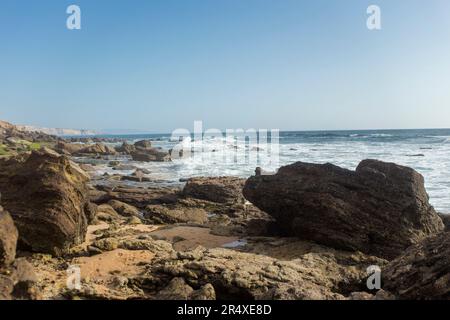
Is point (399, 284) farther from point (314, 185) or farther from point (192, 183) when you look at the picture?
point (192, 183)

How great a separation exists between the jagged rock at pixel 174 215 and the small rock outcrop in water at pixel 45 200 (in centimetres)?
540

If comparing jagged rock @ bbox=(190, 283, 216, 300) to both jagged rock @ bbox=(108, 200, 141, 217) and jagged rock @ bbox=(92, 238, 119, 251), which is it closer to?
jagged rock @ bbox=(92, 238, 119, 251)

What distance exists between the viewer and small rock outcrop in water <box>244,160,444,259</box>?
34.2ft

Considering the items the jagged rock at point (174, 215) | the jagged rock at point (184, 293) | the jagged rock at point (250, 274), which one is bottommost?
the jagged rock at point (174, 215)

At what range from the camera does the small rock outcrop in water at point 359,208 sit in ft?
34.2

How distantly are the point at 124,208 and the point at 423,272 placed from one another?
1359 cm

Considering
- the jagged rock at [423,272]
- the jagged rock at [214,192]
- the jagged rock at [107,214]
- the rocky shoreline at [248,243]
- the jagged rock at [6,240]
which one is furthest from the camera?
the jagged rock at [214,192]

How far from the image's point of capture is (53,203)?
9516 millimetres

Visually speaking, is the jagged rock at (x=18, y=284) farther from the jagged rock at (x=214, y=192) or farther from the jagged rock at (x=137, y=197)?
the jagged rock at (x=214, y=192)

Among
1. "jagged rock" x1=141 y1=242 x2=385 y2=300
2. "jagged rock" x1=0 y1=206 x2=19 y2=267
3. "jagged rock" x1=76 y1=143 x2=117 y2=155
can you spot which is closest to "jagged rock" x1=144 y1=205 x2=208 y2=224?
Result: "jagged rock" x1=141 y1=242 x2=385 y2=300

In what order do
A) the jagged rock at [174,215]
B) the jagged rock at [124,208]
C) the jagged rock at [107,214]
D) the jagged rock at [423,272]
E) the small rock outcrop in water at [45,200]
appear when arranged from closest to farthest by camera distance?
the jagged rock at [423,272] < the small rock outcrop in water at [45,200] < the jagged rock at [107,214] < the jagged rock at [174,215] < the jagged rock at [124,208]

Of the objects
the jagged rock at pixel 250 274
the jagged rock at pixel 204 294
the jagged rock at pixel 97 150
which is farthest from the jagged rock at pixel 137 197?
the jagged rock at pixel 97 150
